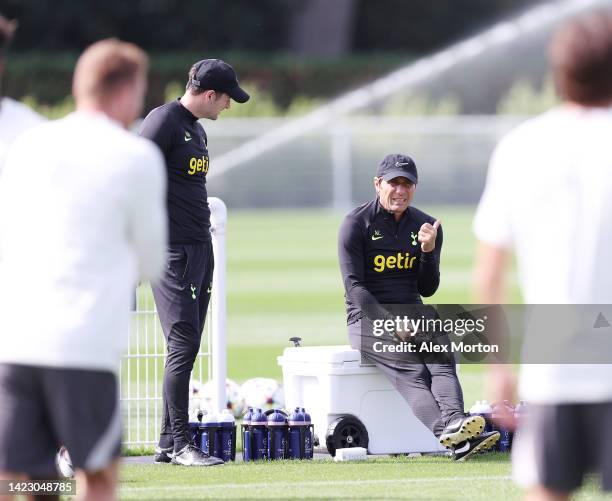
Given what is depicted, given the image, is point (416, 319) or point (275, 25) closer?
point (416, 319)

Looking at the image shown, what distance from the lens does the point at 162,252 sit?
4.05 metres

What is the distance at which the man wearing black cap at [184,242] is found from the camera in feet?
23.4

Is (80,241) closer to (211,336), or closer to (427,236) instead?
(427,236)

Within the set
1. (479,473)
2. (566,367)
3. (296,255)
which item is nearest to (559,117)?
(566,367)

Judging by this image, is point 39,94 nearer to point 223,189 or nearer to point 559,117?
point 223,189

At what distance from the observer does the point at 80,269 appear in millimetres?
3891

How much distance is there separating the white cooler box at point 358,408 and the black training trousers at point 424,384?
0.09 metres

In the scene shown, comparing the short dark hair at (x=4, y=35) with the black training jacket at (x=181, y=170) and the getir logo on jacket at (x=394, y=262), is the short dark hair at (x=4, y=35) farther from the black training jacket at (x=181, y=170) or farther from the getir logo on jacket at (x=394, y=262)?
the getir logo on jacket at (x=394, y=262)

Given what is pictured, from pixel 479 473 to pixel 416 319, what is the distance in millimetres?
1197

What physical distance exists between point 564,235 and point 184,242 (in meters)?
3.72

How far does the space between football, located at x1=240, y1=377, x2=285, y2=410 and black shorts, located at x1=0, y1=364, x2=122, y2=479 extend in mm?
4579

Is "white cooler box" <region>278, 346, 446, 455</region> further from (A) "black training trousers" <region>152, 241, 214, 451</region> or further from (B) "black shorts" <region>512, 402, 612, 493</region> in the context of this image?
(B) "black shorts" <region>512, 402, 612, 493</region>

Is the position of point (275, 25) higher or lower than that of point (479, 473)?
higher

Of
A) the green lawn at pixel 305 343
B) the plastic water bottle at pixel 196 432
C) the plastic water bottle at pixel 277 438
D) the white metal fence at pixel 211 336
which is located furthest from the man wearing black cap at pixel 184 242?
the white metal fence at pixel 211 336
